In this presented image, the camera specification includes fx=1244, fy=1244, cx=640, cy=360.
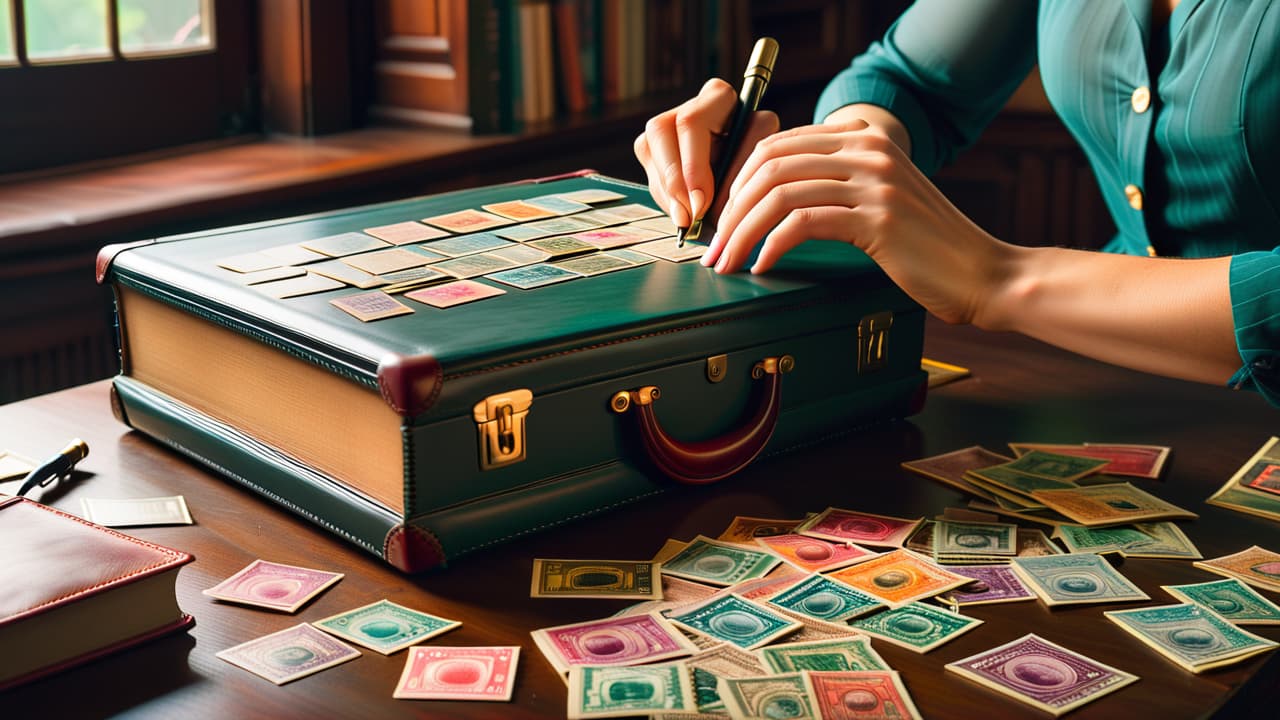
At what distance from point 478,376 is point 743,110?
56 centimetres

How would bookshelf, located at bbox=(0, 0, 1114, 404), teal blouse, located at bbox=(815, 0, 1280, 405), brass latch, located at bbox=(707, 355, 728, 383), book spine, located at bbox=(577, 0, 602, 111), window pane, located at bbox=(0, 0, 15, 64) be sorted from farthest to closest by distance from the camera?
book spine, located at bbox=(577, 0, 602, 111) < window pane, located at bbox=(0, 0, 15, 64) < bookshelf, located at bbox=(0, 0, 1114, 404) < teal blouse, located at bbox=(815, 0, 1280, 405) < brass latch, located at bbox=(707, 355, 728, 383)

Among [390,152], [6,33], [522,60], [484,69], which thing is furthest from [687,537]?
[522,60]

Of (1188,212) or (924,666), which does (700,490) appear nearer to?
(924,666)

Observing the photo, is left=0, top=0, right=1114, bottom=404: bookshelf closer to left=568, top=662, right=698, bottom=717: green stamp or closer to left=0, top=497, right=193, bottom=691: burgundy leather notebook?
left=0, top=497, right=193, bottom=691: burgundy leather notebook

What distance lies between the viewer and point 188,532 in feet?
3.37

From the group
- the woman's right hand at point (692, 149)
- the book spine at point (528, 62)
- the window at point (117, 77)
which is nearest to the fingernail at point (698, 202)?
the woman's right hand at point (692, 149)

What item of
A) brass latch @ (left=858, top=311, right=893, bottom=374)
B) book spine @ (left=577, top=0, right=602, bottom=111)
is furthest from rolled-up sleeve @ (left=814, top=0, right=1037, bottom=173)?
book spine @ (left=577, top=0, right=602, bottom=111)

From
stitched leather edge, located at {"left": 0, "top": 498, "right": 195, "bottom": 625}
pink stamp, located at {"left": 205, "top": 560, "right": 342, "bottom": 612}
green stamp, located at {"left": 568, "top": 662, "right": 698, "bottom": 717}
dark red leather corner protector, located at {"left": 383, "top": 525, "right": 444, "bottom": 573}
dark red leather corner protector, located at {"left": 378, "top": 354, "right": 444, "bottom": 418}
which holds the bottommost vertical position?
green stamp, located at {"left": 568, "top": 662, "right": 698, "bottom": 717}

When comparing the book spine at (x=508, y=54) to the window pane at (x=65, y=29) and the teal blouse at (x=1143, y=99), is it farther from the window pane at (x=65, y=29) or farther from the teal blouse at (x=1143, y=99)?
the teal blouse at (x=1143, y=99)

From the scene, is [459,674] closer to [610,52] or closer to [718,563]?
[718,563]

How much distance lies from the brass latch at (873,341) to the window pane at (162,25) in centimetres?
191

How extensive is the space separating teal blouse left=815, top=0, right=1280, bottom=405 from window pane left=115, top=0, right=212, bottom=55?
62.2 inches

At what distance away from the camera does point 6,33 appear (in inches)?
93.0

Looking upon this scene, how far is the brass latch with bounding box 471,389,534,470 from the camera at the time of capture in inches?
38.7
